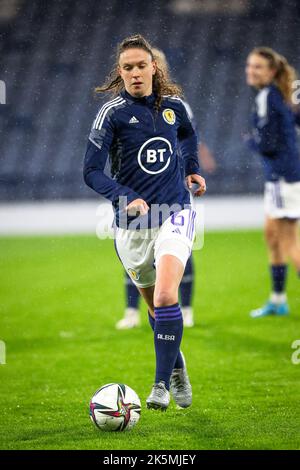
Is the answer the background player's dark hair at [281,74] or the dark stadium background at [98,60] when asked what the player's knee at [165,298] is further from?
the dark stadium background at [98,60]

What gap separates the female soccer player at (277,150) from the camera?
25.0 ft

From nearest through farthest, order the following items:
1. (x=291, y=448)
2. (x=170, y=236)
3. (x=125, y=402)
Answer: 1. (x=291, y=448)
2. (x=125, y=402)
3. (x=170, y=236)

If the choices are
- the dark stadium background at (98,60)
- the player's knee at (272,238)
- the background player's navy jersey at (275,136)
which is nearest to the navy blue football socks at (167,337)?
the player's knee at (272,238)

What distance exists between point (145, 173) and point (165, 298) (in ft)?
2.22

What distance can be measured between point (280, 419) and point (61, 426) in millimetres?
1028

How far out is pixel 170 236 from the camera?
170 inches

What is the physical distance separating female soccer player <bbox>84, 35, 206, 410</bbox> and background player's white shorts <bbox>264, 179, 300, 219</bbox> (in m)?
3.18

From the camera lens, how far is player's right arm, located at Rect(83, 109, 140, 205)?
14.0 feet

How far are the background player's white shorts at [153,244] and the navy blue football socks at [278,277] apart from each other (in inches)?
122

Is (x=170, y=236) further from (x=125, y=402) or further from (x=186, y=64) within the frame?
(x=186, y=64)

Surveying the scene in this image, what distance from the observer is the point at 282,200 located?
7.69 meters

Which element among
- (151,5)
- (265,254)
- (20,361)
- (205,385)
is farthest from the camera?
(151,5)

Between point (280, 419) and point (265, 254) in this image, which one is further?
point (265, 254)

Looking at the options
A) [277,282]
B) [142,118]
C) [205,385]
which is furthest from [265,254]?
[142,118]
